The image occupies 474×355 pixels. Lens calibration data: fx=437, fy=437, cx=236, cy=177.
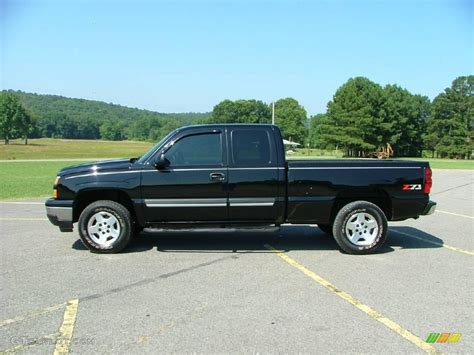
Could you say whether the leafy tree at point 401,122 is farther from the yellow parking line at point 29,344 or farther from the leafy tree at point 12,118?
the leafy tree at point 12,118

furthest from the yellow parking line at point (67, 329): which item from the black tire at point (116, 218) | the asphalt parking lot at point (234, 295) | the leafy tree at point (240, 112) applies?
the leafy tree at point (240, 112)

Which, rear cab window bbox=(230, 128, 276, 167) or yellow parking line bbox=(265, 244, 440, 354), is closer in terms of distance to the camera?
yellow parking line bbox=(265, 244, 440, 354)

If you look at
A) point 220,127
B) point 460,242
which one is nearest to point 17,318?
point 220,127

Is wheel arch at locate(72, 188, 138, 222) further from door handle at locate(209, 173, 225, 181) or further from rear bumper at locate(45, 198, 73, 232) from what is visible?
door handle at locate(209, 173, 225, 181)

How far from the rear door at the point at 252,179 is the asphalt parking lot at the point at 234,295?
63 cm

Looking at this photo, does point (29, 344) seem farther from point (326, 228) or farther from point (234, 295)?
point (326, 228)

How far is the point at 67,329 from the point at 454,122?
285 feet

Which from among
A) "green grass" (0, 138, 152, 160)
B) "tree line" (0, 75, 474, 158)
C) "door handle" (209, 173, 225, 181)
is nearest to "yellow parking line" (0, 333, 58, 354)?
"door handle" (209, 173, 225, 181)

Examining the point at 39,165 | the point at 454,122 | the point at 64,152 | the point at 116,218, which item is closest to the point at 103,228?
the point at 116,218

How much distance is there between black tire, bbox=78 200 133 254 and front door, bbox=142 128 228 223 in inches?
13.1

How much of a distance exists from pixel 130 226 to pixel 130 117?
604ft

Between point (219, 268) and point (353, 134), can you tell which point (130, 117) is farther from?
point (219, 268)

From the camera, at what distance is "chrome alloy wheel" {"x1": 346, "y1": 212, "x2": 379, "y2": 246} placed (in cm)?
650

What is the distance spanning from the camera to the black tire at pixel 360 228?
6.45 metres
